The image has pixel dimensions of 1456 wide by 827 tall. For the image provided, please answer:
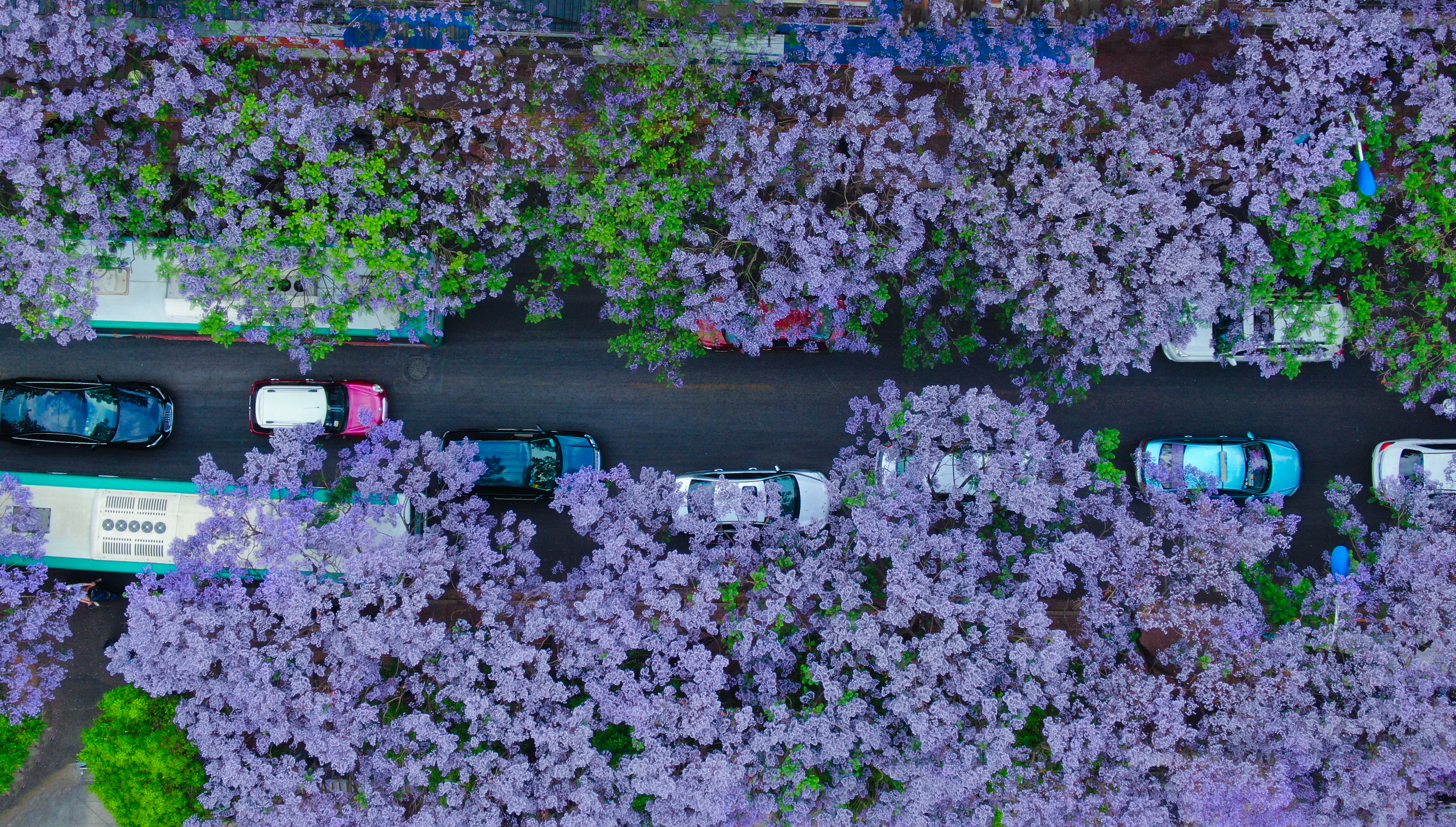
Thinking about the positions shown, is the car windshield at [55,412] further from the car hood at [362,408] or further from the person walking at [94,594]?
the car hood at [362,408]

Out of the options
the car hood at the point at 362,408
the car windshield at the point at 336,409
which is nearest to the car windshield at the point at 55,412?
the car windshield at the point at 336,409

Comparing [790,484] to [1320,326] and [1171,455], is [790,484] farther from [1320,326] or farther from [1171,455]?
[1320,326]

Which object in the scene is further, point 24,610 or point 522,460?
point 522,460

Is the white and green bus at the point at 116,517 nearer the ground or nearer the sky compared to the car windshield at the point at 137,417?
nearer the ground

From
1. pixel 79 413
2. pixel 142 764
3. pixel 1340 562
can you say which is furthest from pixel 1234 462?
pixel 79 413

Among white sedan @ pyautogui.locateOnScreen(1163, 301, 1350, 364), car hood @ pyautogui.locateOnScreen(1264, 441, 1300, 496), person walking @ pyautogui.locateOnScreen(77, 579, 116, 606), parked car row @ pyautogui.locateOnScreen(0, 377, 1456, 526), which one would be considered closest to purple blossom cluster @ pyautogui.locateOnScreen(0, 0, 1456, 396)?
white sedan @ pyautogui.locateOnScreen(1163, 301, 1350, 364)

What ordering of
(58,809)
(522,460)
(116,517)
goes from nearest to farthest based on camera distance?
(116,517) < (522,460) < (58,809)
